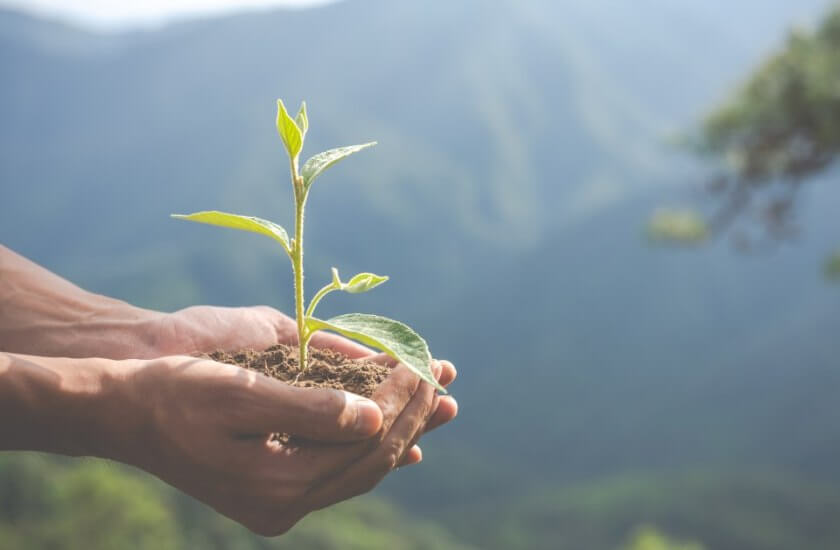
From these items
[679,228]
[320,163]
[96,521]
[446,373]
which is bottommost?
[96,521]

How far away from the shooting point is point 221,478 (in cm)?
202

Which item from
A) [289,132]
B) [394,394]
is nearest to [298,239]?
[289,132]

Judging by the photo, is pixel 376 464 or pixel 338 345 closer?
pixel 376 464

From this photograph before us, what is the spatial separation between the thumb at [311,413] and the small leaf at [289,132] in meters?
0.76

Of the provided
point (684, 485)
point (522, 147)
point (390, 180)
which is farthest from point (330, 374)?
point (522, 147)

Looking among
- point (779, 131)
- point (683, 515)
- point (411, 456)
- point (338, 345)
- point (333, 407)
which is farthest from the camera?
point (683, 515)

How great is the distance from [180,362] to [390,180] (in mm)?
162656

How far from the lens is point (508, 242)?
154 metres

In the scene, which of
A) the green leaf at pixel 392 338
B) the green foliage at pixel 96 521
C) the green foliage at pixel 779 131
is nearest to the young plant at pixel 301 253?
the green leaf at pixel 392 338

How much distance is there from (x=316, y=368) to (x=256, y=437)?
480 mm

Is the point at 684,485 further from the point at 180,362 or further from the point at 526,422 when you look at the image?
the point at 180,362

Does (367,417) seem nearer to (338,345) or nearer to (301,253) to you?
(301,253)

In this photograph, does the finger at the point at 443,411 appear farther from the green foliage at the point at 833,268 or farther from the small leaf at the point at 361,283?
the green foliage at the point at 833,268

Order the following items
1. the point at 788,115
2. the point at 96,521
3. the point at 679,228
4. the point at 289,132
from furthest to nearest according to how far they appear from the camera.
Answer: the point at 96,521
the point at 679,228
the point at 788,115
the point at 289,132
